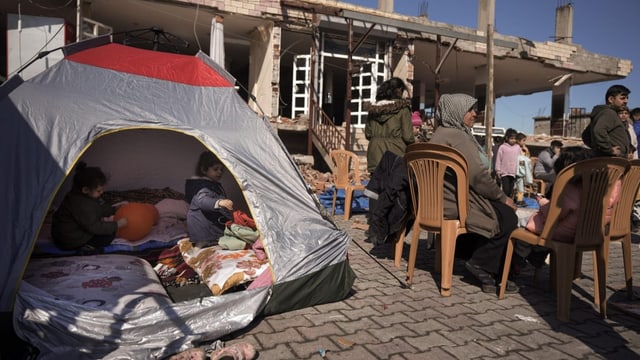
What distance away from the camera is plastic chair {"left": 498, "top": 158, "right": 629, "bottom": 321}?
249 centimetres

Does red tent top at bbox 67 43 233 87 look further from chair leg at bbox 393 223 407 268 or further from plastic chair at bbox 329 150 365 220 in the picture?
plastic chair at bbox 329 150 365 220

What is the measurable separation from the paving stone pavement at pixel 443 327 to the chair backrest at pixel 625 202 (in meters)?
0.55

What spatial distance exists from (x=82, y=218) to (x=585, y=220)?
139 inches

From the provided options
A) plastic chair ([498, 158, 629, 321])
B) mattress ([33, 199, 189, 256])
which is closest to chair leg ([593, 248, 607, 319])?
plastic chair ([498, 158, 629, 321])

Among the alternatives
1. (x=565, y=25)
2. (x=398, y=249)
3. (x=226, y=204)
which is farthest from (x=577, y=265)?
(x=565, y=25)

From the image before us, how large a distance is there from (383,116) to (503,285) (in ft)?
7.90

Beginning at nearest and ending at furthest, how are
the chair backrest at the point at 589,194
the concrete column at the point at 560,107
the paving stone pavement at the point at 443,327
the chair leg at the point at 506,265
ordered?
the paving stone pavement at the point at 443,327 < the chair backrest at the point at 589,194 < the chair leg at the point at 506,265 < the concrete column at the point at 560,107

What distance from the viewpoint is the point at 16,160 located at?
2.41 meters

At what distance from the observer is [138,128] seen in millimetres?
2775

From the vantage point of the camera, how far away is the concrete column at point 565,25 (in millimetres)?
15695

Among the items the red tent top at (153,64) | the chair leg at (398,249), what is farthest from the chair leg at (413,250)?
the red tent top at (153,64)

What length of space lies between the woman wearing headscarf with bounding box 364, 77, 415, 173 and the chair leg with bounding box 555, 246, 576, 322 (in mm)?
2359

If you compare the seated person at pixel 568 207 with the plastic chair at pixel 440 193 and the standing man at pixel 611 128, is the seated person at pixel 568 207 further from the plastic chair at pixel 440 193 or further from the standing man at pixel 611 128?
the standing man at pixel 611 128

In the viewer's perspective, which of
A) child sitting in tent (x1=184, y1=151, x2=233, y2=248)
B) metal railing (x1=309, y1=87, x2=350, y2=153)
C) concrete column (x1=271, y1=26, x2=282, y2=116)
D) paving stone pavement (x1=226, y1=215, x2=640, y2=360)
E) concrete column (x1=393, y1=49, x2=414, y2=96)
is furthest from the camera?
concrete column (x1=393, y1=49, x2=414, y2=96)
